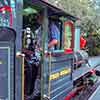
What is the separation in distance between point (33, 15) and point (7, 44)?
1444 mm

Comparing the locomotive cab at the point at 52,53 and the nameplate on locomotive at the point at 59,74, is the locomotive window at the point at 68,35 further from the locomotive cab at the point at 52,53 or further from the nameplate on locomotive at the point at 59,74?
the nameplate on locomotive at the point at 59,74

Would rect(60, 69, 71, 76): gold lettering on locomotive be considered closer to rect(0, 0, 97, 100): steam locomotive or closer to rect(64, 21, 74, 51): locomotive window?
rect(0, 0, 97, 100): steam locomotive

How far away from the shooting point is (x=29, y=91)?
4.40 m

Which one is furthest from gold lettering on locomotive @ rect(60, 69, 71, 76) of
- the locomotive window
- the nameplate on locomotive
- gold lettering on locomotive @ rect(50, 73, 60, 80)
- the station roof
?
the station roof

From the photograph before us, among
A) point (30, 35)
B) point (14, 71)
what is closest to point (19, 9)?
point (14, 71)

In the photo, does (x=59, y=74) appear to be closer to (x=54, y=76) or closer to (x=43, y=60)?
(x=54, y=76)

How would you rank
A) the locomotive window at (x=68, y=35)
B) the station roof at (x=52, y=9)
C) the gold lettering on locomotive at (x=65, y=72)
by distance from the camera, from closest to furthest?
the station roof at (x=52, y=9), the gold lettering on locomotive at (x=65, y=72), the locomotive window at (x=68, y=35)

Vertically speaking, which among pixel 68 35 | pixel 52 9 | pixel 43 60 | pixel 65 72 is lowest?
pixel 65 72

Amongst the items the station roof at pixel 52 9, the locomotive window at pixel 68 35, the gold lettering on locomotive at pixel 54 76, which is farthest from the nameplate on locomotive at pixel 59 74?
the station roof at pixel 52 9

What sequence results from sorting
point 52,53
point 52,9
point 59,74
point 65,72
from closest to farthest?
point 52,9
point 52,53
point 59,74
point 65,72

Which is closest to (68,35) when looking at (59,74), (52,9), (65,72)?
(65,72)

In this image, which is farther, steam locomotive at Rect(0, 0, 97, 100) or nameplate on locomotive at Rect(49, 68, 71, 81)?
nameplate on locomotive at Rect(49, 68, 71, 81)

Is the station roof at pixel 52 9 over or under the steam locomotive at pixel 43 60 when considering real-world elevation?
over

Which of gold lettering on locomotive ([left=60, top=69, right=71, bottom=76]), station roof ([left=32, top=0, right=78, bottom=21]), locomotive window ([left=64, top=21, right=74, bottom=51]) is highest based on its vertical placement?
station roof ([left=32, top=0, right=78, bottom=21])
